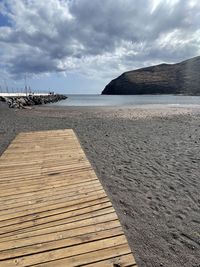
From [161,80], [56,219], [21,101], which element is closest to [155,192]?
[56,219]

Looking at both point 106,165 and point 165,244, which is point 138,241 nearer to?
point 165,244

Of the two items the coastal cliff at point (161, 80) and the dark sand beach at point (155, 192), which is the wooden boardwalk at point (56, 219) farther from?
the coastal cliff at point (161, 80)

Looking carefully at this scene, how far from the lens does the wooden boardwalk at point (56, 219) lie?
8.82ft

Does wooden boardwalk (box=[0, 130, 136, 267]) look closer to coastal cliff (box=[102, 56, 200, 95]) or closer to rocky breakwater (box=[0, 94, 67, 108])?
rocky breakwater (box=[0, 94, 67, 108])

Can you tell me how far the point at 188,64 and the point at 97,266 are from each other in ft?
642

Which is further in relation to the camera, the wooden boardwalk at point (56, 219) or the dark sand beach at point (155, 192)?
the dark sand beach at point (155, 192)

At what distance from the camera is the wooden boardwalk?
2688 mm

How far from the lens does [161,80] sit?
171 m

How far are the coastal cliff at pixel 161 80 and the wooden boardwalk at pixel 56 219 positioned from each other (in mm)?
146311

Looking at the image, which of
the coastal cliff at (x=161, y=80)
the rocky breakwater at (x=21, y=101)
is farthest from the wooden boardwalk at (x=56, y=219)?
the coastal cliff at (x=161, y=80)

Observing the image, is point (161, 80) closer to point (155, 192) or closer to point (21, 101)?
point (21, 101)

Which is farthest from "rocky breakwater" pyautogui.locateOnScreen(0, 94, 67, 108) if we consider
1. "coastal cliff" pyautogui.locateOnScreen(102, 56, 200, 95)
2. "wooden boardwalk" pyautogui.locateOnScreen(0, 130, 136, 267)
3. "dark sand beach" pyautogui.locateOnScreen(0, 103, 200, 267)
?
"coastal cliff" pyautogui.locateOnScreen(102, 56, 200, 95)

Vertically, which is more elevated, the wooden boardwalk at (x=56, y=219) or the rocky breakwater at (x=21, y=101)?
the wooden boardwalk at (x=56, y=219)

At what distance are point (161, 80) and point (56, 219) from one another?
17700 centimetres
